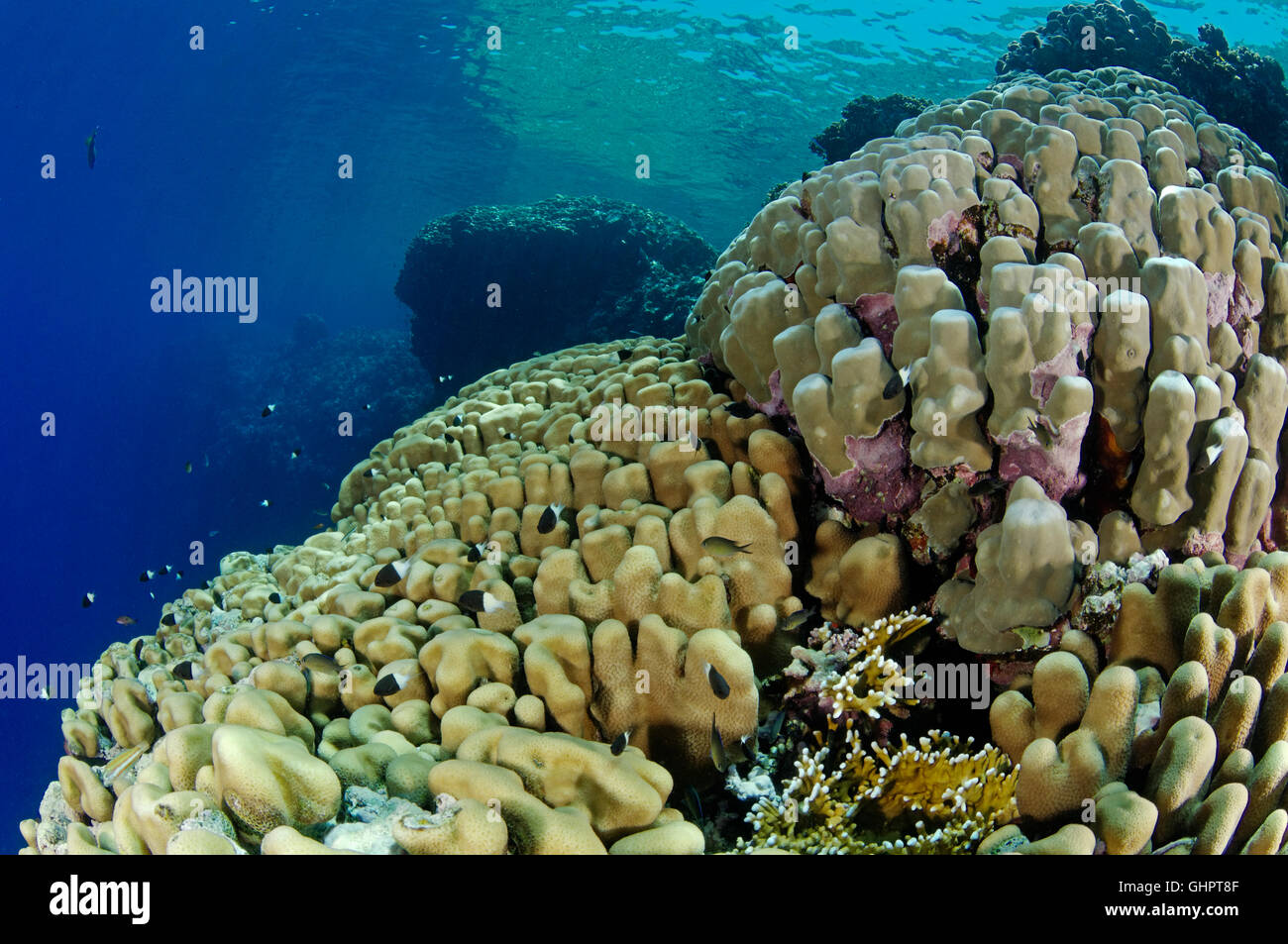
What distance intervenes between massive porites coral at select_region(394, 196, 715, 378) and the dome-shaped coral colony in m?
12.6

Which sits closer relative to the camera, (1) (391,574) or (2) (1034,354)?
(2) (1034,354)

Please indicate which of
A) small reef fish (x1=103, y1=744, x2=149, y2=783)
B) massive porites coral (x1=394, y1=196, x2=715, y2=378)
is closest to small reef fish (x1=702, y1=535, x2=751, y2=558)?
small reef fish (x1=103, y1=744, x2=149, y2=783)

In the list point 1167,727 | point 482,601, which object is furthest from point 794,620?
point 482,601

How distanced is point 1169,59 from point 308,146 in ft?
147

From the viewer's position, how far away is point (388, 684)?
121 inches

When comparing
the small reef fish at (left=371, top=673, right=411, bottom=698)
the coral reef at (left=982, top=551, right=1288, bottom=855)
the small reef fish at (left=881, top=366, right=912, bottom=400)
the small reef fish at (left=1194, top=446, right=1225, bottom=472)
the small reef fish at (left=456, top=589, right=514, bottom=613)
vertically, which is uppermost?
the small reef fish at (left=881, top=366, right=912, bottom=400)

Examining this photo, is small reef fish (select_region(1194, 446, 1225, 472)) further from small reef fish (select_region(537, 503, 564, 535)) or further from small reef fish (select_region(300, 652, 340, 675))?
small reef fish (select_region(300, 652, 340, 675))

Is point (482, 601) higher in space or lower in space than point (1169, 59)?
lower

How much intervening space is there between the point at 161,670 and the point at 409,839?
12.8ft

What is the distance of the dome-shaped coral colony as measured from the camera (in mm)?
2332

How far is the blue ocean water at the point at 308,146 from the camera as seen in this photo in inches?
997

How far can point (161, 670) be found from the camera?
184 inches

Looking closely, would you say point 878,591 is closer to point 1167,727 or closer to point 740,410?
point 1167,727

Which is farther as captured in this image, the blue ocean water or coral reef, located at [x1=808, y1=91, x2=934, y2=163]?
the blue ocean water
